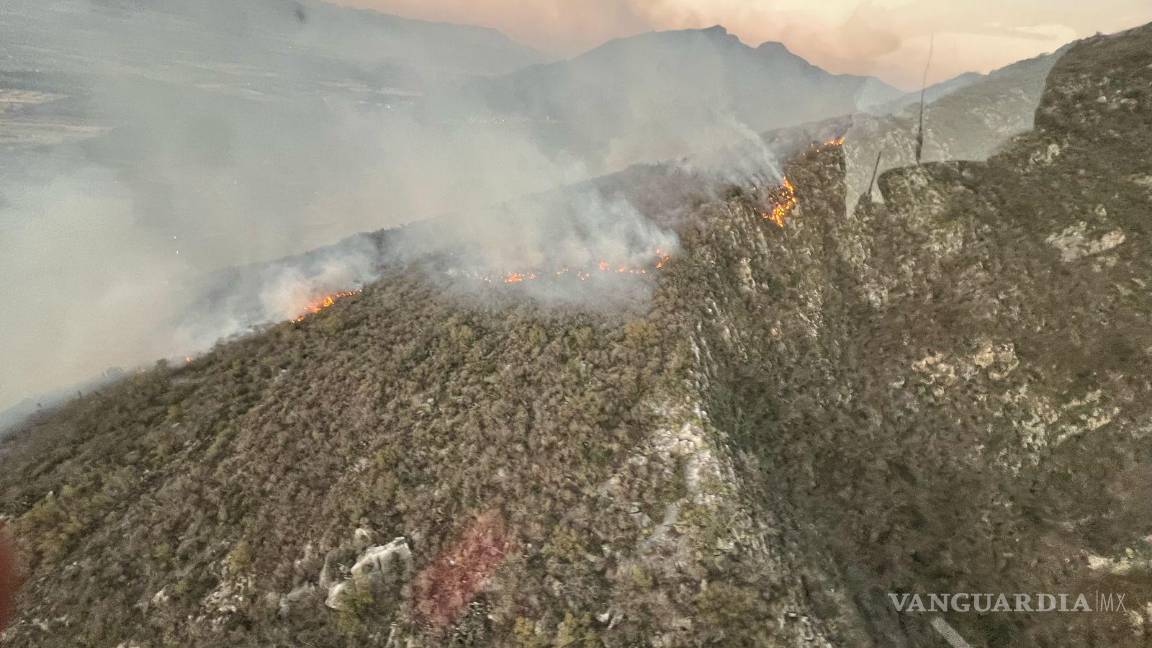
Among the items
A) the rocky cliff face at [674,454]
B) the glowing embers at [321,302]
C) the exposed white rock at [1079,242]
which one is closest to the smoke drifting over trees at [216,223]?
the glowing embers at [321,302]

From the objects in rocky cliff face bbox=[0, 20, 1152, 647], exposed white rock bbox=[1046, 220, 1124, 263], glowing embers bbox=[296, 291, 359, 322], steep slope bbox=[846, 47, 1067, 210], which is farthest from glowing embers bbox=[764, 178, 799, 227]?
glowing embers bbox=[296, 291, 359, 322]

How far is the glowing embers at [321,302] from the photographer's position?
42.6m

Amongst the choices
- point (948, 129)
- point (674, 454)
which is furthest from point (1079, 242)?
point (674, 454)

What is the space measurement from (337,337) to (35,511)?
18075 millimetres

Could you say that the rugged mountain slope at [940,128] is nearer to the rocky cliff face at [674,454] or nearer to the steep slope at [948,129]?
the steep slope at [948,129]

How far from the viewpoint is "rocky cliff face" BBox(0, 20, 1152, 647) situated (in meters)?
25.7

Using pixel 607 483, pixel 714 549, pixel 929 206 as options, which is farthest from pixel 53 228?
pixel 929 206

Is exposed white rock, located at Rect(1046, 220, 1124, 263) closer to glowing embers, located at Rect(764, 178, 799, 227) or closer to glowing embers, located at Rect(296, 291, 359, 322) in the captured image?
glowing embers, located at Rect(764, 178, 799, 227)

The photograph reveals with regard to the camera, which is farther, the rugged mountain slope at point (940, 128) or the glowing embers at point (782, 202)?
the rugged mountain slope at point (940, 128)

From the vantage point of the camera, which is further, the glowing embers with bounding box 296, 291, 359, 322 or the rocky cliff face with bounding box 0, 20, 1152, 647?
the glowing embers with bounding box 296, 291, 359, 322

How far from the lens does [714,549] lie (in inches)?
1048

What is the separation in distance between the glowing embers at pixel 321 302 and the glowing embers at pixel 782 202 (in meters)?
36.5

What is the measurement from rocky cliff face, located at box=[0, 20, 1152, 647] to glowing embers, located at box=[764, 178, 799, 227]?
2.05 m

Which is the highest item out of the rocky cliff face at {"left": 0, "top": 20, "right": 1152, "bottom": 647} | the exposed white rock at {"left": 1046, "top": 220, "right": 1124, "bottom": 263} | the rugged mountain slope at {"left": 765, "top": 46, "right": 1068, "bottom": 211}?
the rugged mountain slope at {"left": 765, "top": 46, "right": 1068, "bottom": 211}
